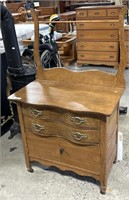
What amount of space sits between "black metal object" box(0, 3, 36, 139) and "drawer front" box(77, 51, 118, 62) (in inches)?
84.5

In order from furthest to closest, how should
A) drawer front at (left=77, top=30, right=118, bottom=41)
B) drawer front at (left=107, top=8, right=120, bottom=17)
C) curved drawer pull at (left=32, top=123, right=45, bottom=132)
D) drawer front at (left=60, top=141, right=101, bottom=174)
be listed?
drawer front at (left=77, top=30, right=118, bottom=41), drawer front at (left=107, top=8, right=120, bottom=17), curved drawer pull at (left=32, top=123, right=45, bottom=132), drawer front at (left=60, top=141, right=101, bottom=174)

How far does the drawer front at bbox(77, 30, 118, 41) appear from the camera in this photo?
3916 millimetres

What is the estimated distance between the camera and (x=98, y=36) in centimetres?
403

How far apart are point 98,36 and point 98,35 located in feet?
0.05

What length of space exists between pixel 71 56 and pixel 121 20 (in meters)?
3.21

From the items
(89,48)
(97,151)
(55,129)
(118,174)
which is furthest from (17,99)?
→ (89,48)

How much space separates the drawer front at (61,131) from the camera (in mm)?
1478

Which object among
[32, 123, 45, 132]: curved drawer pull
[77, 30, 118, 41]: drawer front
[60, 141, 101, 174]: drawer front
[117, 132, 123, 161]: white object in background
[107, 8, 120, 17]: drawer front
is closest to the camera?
[60, 141, 101, 174]: drawer front

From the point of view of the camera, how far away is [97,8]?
3.88m

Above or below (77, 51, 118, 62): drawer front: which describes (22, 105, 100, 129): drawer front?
above

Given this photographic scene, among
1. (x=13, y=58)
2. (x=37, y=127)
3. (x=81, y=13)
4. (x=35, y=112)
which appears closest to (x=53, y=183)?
(x=37, y=127)

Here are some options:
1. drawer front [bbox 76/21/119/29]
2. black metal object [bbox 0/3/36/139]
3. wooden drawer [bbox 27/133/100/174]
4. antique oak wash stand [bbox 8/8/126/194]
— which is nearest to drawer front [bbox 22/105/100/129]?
antique oak wash stand [bbox 8/8/126/194]

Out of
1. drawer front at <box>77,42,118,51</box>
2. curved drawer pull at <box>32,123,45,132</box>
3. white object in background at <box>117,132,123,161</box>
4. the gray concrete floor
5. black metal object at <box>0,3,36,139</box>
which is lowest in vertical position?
the gray concrete floor

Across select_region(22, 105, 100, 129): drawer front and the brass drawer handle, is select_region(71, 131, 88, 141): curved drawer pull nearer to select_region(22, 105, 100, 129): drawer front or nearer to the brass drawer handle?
select_region(22, 105, 100, 129): drawer front
